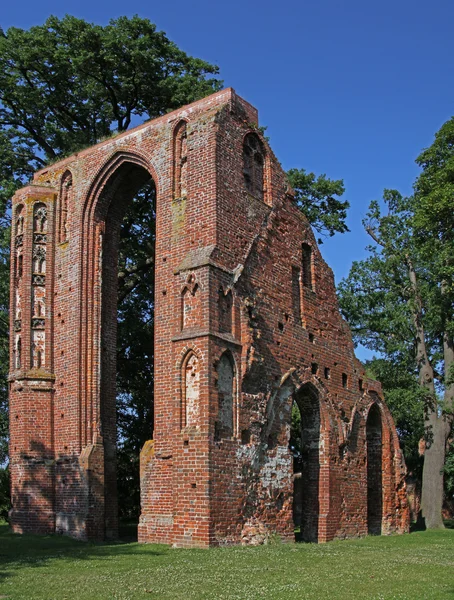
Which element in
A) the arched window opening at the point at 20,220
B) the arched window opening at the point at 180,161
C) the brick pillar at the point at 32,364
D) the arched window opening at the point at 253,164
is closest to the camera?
the arched window opening at the point at 180,161

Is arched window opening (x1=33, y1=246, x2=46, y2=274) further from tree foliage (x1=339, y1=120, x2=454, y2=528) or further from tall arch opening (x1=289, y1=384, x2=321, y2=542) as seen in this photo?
tree foliage (x1=339, y1=120, x2=454, y2=528)

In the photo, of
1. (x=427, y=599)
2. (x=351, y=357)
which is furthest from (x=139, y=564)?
(x=351, y=357)

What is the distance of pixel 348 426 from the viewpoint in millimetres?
17406

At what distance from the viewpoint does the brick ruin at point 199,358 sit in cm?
1352

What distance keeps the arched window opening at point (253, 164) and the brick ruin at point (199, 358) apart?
0.06 metres

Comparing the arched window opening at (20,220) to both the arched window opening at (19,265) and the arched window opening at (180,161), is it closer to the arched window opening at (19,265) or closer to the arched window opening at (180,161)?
the arched window opening at (19,265)

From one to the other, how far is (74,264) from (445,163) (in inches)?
488

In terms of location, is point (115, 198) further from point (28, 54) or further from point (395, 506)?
point (395, 506)

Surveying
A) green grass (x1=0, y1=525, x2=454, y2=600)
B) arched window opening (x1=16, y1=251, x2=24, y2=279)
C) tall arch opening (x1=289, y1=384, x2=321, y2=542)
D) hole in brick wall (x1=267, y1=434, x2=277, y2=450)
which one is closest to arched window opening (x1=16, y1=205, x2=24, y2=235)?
arched window opening (x1=16, y1=251, x2=24, y2=279)

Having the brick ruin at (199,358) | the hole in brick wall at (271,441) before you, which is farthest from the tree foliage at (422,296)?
the hole in brick wall at (271,441)

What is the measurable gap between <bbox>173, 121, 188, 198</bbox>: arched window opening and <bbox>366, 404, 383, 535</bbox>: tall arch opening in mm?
7816

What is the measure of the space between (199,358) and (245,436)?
184 centimetres

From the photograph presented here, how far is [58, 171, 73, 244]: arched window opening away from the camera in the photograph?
17.8 meters

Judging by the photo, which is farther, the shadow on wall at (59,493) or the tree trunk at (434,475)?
the tree trunk at (434,475)
